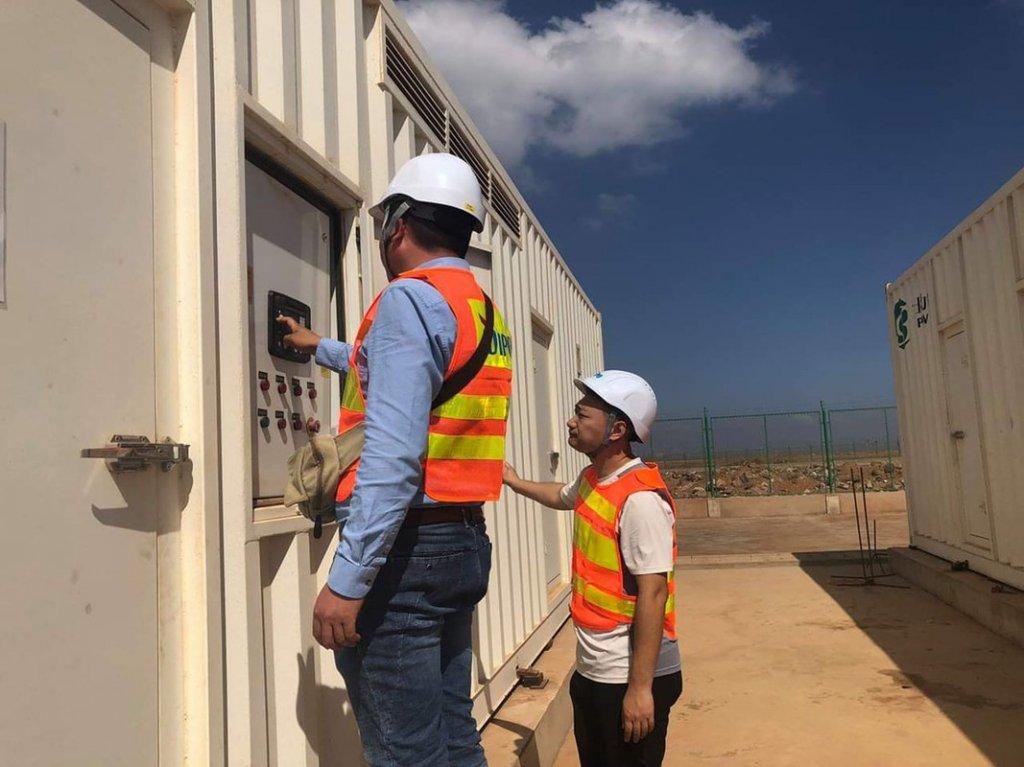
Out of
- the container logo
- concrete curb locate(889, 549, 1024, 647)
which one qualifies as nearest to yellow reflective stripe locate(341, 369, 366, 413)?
concrete curb locate(889, 549, 1024, 647)

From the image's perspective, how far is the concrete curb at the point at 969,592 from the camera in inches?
248

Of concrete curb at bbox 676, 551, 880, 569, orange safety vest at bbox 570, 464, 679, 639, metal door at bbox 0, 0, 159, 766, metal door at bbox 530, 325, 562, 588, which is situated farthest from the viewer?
concrete curb at bbox 676, 551, 880, 569

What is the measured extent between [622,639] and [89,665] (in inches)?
66.9

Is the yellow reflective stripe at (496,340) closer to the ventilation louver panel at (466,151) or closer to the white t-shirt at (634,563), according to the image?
the white t-shirt at (634,563)

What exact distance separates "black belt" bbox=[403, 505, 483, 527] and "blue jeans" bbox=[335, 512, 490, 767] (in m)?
0.01

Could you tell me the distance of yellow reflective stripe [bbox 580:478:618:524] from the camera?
2770 millimetres

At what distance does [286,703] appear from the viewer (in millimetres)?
2430

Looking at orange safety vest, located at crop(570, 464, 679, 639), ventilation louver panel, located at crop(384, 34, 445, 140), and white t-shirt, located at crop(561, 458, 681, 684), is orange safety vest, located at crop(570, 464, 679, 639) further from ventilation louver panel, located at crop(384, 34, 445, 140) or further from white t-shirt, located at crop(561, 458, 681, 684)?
ventilation louver panel, located at crop(384, 34, 445, 140)

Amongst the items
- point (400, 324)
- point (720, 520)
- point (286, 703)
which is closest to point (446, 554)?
point (400, 324)

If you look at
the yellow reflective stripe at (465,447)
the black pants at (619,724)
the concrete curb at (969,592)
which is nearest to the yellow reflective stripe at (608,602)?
the black pants at (619,724)

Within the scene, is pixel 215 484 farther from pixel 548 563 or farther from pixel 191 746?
pixel 548 563

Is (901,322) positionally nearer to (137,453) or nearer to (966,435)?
(966,435)

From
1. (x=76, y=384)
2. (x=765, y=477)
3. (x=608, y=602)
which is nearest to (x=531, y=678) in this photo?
(x=608, y=602)

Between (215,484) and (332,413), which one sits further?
(332,413)
